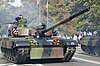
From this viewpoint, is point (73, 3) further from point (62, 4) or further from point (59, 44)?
point (59, 44)

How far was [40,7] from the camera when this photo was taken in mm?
54438

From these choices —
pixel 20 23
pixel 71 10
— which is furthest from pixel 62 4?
pixel 20 23

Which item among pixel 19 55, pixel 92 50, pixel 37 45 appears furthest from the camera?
pixel 92 50

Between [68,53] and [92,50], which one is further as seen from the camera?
[92,50]

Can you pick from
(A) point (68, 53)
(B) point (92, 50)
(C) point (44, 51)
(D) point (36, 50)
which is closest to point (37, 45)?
(D) point (36, 50)

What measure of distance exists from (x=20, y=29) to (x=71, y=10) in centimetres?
3335

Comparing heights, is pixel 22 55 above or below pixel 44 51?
below

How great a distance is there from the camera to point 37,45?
17.6 metres

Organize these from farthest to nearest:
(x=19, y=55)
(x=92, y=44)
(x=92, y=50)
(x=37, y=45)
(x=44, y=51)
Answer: (x=92, y=50)
(x=92, y=44)
(x=44, y=51)
(x=37, y=45)
(x=19, y=55)

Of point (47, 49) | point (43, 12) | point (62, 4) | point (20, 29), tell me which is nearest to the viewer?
point (47, 49)

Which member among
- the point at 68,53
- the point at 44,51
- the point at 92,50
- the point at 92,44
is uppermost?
the point at 92,44

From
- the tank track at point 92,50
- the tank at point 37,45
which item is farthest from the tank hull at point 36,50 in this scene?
the tank track at point 92,50

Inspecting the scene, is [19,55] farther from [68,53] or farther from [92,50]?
[92,50]

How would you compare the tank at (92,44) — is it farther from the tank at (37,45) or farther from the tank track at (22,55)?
the tank track at (22,55)
